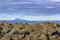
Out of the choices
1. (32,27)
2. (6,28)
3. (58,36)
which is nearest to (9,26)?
(6,28)

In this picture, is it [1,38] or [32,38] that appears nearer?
[32,38]

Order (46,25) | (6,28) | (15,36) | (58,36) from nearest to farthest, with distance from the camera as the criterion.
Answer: (58,36)
(15,36)
(46,25)
(6,28)

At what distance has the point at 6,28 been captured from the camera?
30.1 m

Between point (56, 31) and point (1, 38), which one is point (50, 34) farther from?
point (1, 38)

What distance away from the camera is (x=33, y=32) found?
26.0 meters

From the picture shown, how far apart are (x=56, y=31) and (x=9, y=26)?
758 cm

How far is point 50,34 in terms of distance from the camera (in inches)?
992

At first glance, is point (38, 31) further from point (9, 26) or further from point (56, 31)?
point (9, 26)

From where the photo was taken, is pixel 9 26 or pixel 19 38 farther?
pixel 9 26

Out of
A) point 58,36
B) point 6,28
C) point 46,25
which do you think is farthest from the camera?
point 6,28

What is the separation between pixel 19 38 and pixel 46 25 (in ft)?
13.5

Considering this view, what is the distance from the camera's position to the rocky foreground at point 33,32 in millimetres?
24422

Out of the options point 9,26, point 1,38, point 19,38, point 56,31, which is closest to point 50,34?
point 56,31

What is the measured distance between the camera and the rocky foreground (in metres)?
24.4
